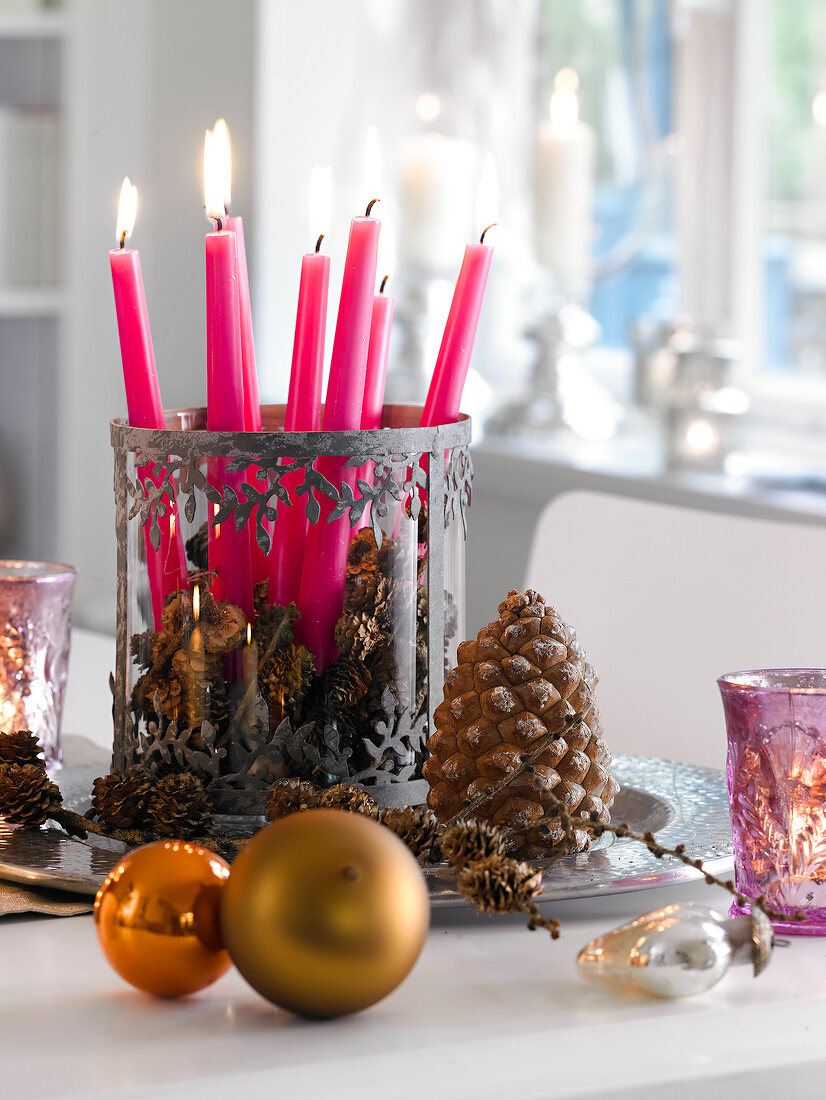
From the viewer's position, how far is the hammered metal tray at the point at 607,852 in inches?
20.9

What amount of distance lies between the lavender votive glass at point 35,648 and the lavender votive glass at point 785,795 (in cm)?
37

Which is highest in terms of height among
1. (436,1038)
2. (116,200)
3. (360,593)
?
(116,200)

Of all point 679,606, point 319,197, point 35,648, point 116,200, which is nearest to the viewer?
point 319,197

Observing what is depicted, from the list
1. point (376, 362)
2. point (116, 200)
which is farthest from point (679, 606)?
point (116, 200)

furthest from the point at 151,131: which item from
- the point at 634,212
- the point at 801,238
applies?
the point at 801,238

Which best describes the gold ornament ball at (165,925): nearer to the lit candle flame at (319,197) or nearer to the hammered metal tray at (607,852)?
the hammered metal tray at (607,852)

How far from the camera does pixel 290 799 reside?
556 millimetres

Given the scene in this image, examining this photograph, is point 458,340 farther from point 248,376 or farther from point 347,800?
point 347,800

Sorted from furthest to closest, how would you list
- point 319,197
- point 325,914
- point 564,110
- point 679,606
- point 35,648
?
1. point 564,110
2. point 679,606
3. point 35,648
4. point 319,197
5. point 325,914

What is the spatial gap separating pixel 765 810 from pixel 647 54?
209 cm

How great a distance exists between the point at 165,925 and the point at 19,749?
21 cm

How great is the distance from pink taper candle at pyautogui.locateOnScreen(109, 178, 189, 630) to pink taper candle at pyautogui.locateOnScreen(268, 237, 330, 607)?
4cm

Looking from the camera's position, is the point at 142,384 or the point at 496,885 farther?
the point at 142,384

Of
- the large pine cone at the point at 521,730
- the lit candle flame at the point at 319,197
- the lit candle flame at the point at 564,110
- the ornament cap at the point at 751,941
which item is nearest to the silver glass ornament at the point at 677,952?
the ornament cap at the point at 751,941
